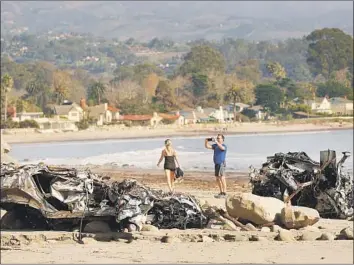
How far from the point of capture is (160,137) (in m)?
65.0

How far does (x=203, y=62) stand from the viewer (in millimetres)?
135500

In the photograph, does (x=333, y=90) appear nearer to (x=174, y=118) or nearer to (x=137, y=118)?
(x=174, y=118)

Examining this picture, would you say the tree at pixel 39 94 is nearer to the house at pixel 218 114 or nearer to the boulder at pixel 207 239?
the house at pixel 218 114

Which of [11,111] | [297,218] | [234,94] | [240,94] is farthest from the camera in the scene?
[240,94]

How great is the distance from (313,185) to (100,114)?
233 feet

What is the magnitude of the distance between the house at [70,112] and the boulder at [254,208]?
68.6 meters

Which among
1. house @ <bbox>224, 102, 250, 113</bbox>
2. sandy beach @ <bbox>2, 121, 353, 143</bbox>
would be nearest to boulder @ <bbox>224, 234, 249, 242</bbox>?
sandy beach @ <bbox>2, 121, 353, 143</bbox>

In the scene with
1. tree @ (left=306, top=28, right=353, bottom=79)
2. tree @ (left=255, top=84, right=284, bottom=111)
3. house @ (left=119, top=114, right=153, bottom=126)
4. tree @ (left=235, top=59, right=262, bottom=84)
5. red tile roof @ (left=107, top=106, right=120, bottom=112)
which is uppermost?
tree @ (left=306, top=28, right=353, bottom=79)

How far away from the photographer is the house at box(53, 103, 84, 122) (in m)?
81.4

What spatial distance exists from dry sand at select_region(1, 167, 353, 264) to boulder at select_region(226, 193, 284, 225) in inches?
26.0

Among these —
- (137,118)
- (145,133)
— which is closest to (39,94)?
(137,118)

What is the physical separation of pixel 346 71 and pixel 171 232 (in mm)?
132337

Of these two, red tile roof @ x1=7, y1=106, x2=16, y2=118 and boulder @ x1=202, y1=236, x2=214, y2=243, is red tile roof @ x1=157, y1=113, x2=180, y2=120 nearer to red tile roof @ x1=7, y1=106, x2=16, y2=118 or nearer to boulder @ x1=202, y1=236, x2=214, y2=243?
red tile roof @ x1=7, y1=106, x2=16, y2=118

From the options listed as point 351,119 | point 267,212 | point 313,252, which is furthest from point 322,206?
point 351,119
